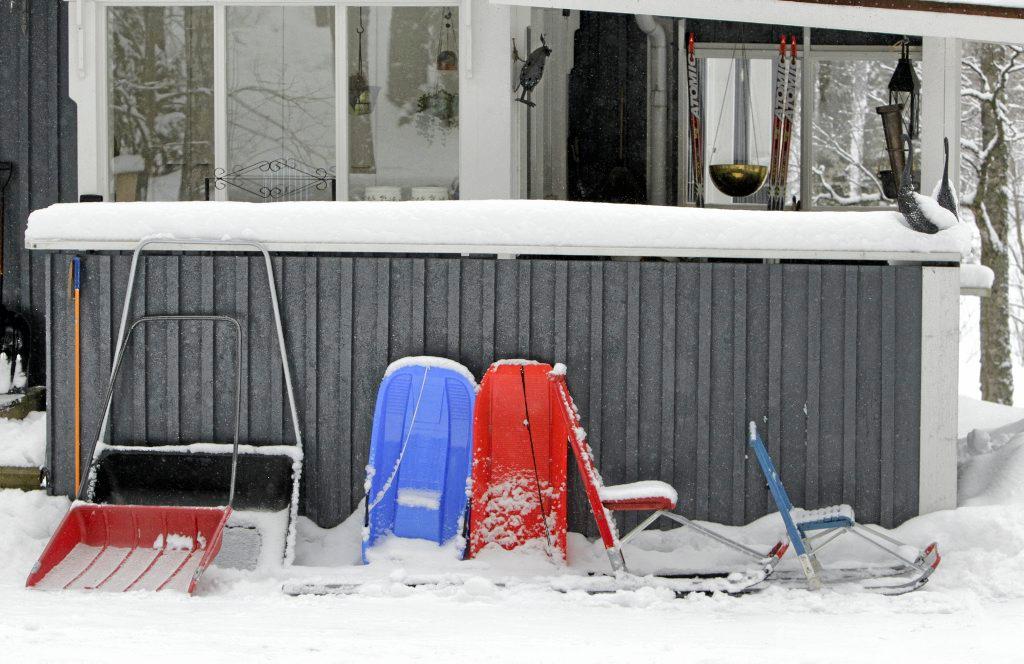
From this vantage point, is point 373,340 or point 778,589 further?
point 373,340

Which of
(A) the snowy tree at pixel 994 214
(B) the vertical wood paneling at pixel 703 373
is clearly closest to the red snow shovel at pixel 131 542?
(B) the vertical wood paneling at pixel 703 373

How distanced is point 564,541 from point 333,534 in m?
1.14

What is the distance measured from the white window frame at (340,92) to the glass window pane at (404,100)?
80mm

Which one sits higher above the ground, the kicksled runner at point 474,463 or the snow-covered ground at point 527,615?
the kicksled runner at point 474,463

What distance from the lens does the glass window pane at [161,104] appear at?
6898mm

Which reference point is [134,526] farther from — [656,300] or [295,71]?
[295,71]

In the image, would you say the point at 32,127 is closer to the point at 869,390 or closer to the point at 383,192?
the point at 383,192

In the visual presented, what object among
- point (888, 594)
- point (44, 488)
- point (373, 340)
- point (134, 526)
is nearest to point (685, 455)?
point (888, 594)

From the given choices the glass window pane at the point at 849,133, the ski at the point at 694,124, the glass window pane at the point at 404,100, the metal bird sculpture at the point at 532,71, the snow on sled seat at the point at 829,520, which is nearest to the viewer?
the snow on sled seat at the point at 829,520

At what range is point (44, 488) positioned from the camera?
538 centimetres

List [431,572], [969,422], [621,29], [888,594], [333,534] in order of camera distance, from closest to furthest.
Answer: [888,594]
[431,572]
[333,534]
[969,422]
[621,29]

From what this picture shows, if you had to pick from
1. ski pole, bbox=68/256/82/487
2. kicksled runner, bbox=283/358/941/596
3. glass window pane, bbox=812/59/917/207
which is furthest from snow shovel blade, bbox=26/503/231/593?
glass window pane, bbox=812/59/917/207

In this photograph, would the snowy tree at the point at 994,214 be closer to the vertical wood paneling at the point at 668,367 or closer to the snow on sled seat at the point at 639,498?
the vertical wood paneling at the point at 668,367

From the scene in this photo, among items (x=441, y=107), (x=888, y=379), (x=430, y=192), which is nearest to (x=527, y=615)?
(x=888, y=379)
